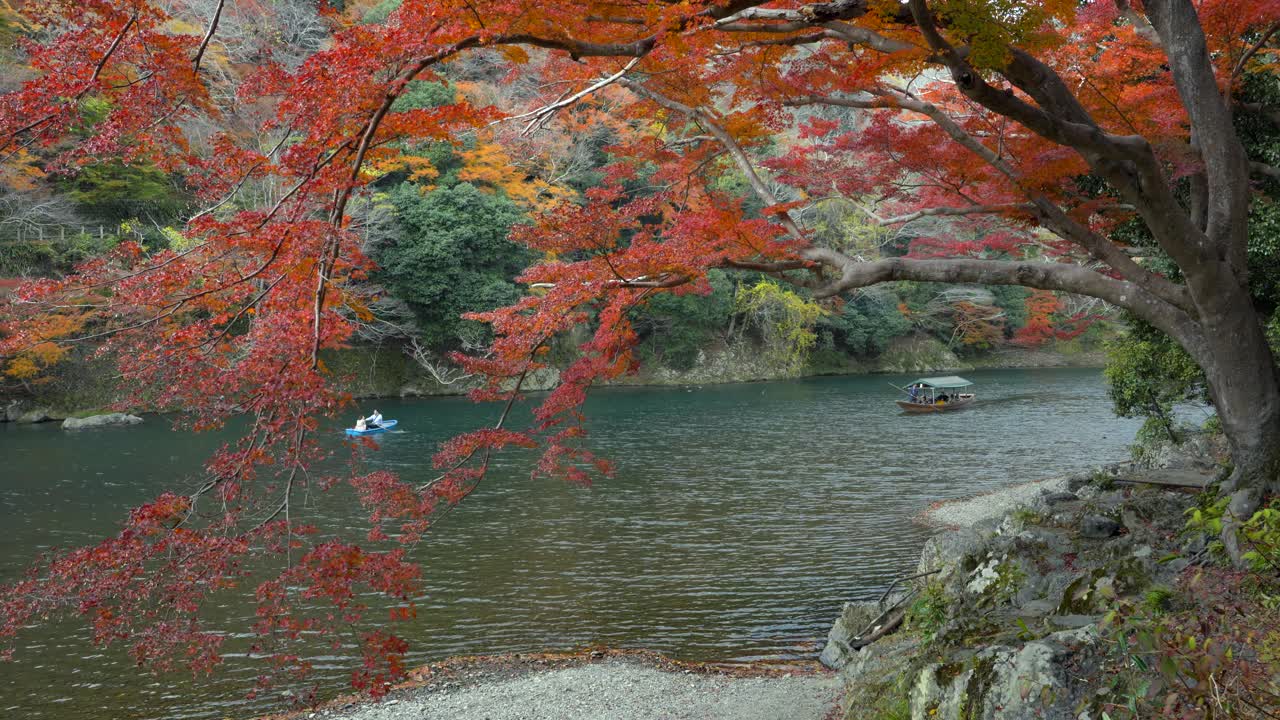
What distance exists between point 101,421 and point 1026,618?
27.4 metres

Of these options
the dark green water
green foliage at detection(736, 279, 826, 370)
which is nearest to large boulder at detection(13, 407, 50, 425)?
the dark green water

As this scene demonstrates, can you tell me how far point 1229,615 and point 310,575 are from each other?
15.7 ft

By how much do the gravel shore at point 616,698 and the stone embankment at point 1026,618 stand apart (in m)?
0.63

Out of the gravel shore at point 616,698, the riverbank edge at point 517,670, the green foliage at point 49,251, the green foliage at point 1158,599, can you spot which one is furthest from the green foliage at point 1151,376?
the green foliage at point 49,251

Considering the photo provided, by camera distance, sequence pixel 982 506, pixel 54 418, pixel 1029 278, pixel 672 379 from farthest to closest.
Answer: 1. pixel 672 379
2. pixel 54 418
3. pixel 982 506
4. pixel 1029 278

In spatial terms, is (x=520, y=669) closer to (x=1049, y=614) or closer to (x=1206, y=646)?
(x=1049, y=614)

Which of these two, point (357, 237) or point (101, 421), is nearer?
point (357, 237)

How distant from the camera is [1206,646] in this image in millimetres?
2949

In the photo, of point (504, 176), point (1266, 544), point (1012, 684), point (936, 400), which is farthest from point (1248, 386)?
point (504, 176)

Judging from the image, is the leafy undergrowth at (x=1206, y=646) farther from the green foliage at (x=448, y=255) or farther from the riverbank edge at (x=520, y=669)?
the green foliage at (x=448, y=255)

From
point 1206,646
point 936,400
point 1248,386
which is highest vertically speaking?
point 1248,386

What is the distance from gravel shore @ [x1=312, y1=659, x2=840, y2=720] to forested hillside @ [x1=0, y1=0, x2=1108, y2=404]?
10745mm

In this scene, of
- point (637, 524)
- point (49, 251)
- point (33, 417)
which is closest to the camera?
point (637, 524)

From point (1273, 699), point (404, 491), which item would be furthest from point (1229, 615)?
point (404, 491)
